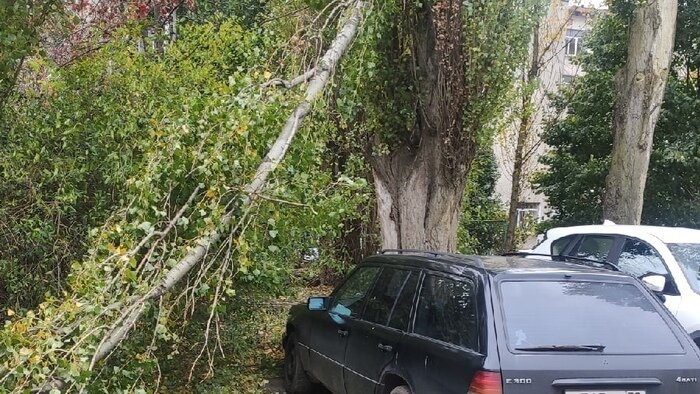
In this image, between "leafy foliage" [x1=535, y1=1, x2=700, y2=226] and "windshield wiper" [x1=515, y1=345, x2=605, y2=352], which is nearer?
"windshield wiper" [x1=515, y1=345, x2=605, y2=352]

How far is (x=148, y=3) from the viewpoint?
47.4ft

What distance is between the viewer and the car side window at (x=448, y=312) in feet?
14.3

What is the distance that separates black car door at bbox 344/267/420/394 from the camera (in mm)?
5121

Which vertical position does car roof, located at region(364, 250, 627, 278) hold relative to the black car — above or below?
above

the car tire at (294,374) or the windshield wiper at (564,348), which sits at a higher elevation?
the windshield wiper at (564,348)

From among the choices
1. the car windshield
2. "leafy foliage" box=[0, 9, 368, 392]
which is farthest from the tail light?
the car windshield

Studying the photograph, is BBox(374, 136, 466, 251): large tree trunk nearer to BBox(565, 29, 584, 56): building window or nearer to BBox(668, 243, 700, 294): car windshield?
BBox(668, 243, 700, 294): car windshield

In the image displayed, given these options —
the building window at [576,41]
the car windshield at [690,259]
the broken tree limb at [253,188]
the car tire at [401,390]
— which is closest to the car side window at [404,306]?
the car tire at [401,390]

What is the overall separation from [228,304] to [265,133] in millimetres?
2303

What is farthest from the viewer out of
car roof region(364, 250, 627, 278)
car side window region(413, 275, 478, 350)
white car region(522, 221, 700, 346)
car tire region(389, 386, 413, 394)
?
white car region(522, 221, 700, 346)

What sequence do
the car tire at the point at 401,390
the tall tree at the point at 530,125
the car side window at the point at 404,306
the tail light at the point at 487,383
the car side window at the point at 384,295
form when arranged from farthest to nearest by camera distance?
the tall tree at the point at 530,125 → the car side window at the point at 384,295 → the car side window at the point at 404,306 → the car tire at the point at 401,390 → the tail light at the point at 487,383

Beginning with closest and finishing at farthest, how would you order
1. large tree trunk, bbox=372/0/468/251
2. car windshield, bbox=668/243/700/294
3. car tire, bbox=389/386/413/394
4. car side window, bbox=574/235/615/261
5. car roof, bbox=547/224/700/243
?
car tire, bbox=389/386/413/394
car windshield, bbox=668/243/700/294
car roof, bbox=547/224/700/243
car side window, bbox=574/235/615/261
large tree trunk, bbox=372/0/468/251

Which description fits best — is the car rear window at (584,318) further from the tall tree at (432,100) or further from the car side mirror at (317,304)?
the tall tree at (432,100)

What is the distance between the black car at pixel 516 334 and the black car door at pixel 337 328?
354 millimetres
